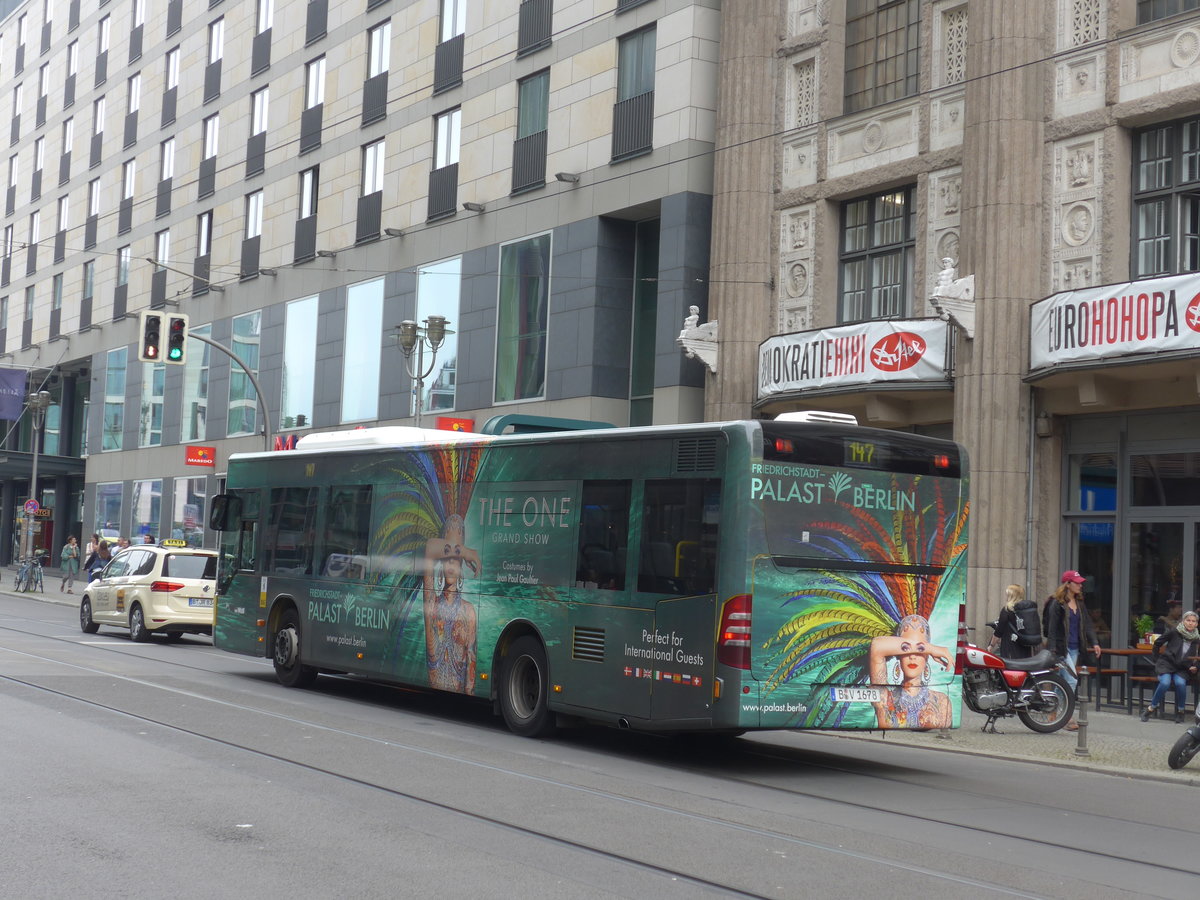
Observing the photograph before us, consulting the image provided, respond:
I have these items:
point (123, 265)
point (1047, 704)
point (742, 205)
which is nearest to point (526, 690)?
point (1047, 704)

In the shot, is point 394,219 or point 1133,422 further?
point 394,219

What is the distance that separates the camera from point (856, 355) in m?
22.5

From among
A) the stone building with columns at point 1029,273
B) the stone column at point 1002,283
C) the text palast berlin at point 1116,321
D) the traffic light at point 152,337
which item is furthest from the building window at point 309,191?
the text palast berlin at point 1116,321

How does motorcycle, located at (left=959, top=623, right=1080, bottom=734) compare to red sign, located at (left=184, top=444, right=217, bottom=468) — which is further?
red sign, located at (left=184, top=444, right=217, bottom=468)

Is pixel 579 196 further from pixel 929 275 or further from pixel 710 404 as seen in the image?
pixel 929 275

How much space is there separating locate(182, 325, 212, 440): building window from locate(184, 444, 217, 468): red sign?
4.82 m

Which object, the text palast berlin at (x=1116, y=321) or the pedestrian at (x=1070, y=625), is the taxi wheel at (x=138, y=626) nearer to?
the pedestrian at (x=1070, y=625)

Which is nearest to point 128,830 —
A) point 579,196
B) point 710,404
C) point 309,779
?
point 309,779

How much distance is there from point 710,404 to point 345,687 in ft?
31.5

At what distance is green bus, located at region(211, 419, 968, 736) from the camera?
462 inches

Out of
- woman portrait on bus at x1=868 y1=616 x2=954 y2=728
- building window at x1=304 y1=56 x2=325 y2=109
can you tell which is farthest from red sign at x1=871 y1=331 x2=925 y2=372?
building window at x1=304 y1=56 x2=325 y2=109

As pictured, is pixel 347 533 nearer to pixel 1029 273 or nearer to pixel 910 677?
pixel 910 677

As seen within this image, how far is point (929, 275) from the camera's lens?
22156mm

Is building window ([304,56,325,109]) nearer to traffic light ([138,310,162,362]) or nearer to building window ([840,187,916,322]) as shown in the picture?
traffic light ([138,310,162,362])
